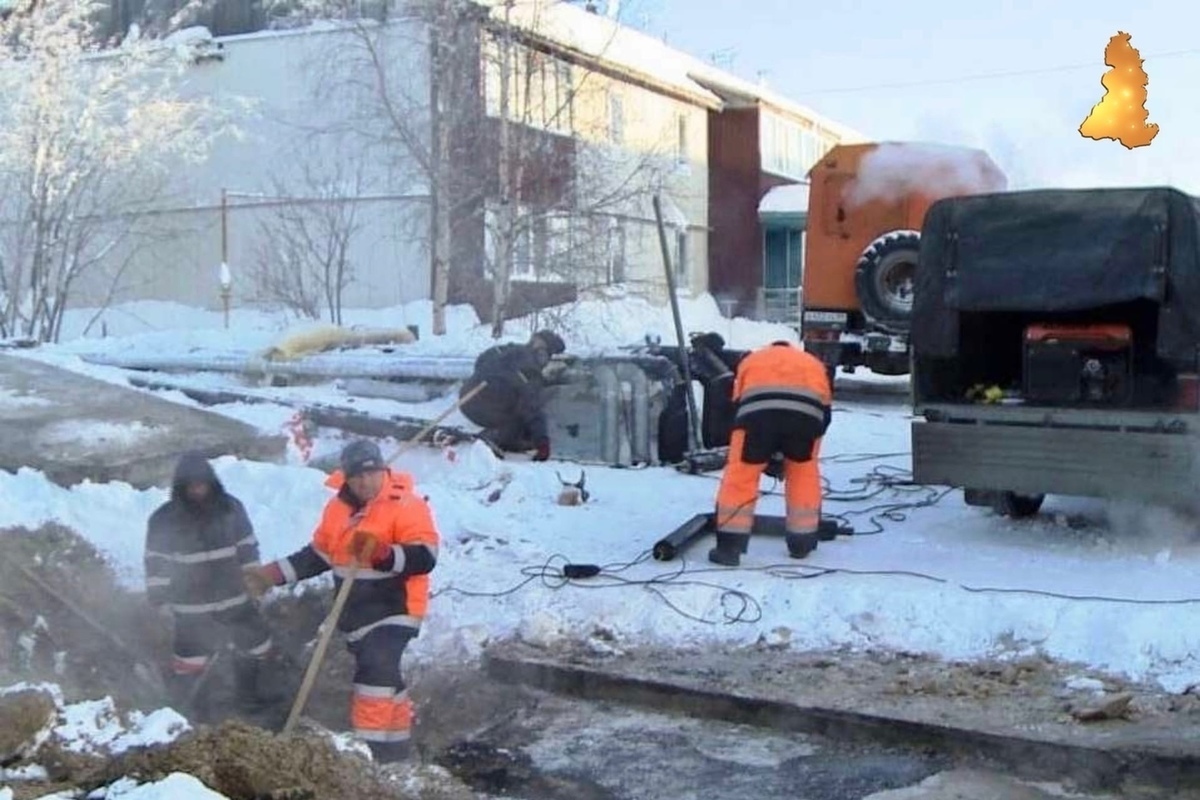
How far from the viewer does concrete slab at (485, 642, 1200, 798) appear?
5473 mm

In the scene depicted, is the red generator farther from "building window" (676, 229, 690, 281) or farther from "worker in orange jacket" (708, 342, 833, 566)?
"building window" (676, 229, 690, 281)

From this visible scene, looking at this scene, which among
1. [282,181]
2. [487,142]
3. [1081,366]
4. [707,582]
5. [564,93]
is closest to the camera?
[707,582]

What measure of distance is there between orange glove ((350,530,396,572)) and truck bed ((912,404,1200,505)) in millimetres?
4174

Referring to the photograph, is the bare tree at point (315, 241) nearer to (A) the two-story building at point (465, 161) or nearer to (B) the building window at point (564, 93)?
(A) the two-story building at point (465, 161)

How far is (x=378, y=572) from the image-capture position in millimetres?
5742

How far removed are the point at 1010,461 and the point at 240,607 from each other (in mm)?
4516

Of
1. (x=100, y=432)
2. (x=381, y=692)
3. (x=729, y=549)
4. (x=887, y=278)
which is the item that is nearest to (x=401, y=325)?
(x=887, y=278)

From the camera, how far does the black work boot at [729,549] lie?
820 cm

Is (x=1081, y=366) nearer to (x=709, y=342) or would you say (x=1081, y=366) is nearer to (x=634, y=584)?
(x=634, y=584)

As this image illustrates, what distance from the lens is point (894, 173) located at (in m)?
16.4

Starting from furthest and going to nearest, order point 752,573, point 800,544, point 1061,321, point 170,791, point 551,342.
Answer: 1. point 551,342
2. point 1061,321
3. point 800,544
4. point 752,573
5. point 170,791

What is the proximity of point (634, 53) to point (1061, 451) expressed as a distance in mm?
23577

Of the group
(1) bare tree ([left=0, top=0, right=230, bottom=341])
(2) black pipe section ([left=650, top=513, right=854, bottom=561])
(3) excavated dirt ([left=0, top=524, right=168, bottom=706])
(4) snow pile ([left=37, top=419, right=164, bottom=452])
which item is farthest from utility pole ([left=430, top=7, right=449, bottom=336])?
(3) excavated dirt ([left=0, top=524, right=168, bottom=706])

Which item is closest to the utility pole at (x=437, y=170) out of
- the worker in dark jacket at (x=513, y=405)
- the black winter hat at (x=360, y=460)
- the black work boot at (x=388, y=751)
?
the worker in dark jacket at (x=513, y=405)
